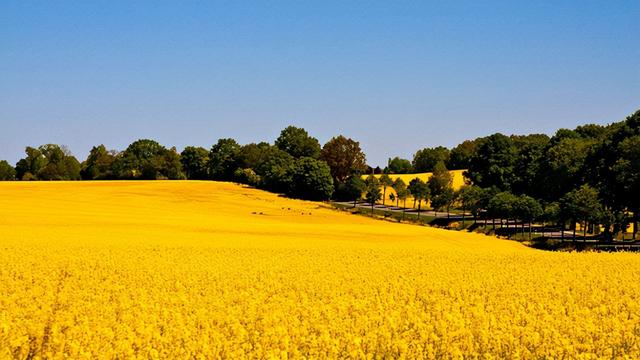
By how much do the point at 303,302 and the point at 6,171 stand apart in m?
164

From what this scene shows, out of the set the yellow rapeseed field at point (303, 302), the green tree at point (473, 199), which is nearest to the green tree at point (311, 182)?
the green tree at point (473, 199)

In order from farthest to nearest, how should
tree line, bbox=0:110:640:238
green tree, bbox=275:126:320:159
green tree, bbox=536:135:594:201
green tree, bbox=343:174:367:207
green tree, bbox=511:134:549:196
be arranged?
green tree, bbox=275:126:320:159 → green tree, bbox=343:174:367:207 → green tree, bbox=511:134:549:196 → green tree, bbox=536:135:594:201 → tree line, bbox=0:110:640:238

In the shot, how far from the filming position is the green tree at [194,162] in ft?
527

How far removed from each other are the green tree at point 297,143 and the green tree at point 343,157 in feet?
29.0

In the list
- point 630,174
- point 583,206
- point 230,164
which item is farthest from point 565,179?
point 230,164

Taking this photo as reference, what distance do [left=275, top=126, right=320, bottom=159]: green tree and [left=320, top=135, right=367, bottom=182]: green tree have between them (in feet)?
29.0

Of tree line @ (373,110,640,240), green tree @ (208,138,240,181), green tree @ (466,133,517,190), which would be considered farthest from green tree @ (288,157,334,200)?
green tree @ (208,138,240,181)

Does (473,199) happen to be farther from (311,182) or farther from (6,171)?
(6,171)

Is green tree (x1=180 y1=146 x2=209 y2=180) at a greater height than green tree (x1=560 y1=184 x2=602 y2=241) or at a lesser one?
greater

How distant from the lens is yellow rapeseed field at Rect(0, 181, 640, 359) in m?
14.4

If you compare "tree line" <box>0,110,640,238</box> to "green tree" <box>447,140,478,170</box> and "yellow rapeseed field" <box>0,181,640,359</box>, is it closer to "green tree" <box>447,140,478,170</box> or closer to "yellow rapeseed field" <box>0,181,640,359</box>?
"green tree" <box>447,140,478,170</box>

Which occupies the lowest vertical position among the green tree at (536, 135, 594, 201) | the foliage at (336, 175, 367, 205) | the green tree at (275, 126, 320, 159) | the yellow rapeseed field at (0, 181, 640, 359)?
the yellow rapeseed field at (0, 181, 640, 359)

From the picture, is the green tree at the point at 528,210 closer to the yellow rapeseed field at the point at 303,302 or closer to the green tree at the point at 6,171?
the yellow rapeseed field at the point at 303,302

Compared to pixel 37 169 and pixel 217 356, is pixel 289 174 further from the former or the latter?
pixel 217 356
